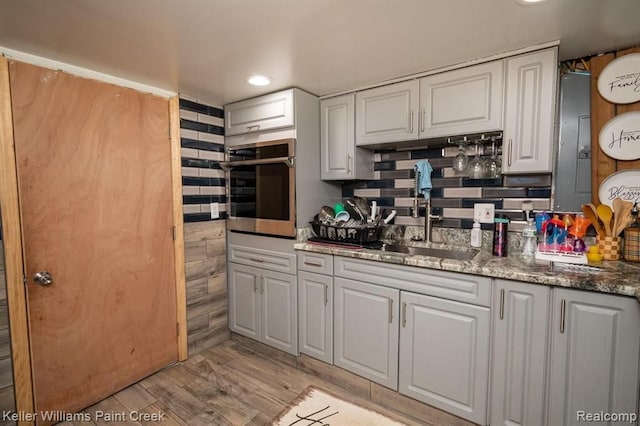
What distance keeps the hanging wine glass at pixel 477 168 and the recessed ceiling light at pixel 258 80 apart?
1.48 m

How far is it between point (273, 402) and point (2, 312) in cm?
154

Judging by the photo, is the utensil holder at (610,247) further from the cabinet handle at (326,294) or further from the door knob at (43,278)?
the door knob at (43,278)

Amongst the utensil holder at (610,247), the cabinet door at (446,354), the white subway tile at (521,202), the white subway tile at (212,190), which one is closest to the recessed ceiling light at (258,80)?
the white subway tile at (212,190)

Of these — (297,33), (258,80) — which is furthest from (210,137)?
(297,33)

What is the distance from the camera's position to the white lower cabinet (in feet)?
7.33

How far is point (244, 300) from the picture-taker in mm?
2512

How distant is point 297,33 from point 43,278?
1.88 m

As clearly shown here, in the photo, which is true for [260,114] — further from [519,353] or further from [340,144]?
[519,353]

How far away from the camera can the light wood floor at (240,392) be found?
68.1 inches

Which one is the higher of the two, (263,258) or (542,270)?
(542,270)

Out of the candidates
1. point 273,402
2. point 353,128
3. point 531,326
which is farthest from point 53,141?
point 531,326

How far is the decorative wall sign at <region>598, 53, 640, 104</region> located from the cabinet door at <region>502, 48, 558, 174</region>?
0.40 metres

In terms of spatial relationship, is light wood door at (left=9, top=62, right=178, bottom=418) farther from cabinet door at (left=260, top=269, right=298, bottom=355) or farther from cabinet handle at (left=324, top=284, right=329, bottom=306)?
cabinet handle at (left=324, top=284, right=329, bottom=306)

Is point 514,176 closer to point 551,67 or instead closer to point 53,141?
point 551,67
